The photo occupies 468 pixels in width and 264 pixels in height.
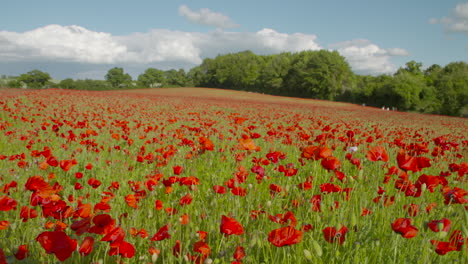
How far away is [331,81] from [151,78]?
86.0 m

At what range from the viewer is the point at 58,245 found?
1161mm

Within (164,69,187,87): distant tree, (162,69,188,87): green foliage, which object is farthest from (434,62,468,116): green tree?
(164,69,187,87): distant tree

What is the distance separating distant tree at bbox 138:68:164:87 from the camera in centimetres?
12812

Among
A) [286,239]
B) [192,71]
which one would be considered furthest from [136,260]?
[192,71]

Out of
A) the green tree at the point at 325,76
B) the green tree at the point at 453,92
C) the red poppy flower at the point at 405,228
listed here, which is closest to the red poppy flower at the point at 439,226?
the red poppy flower at the point at 405,228

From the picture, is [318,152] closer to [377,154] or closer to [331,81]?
[377,154]

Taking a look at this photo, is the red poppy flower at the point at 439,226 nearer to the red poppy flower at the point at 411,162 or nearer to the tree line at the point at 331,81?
the red poppy flower at the point at 411,162

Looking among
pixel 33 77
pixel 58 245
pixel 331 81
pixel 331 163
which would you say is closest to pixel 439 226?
pixel 331 163

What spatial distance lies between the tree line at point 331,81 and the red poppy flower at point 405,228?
5575cm

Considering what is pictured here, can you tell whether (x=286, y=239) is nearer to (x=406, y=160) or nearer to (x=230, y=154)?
(x=406, y=160)

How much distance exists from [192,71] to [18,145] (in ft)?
408

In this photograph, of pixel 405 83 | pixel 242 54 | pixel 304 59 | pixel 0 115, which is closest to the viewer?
pixel 0 115

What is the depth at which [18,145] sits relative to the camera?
5176 mm

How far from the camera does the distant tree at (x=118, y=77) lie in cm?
12738
